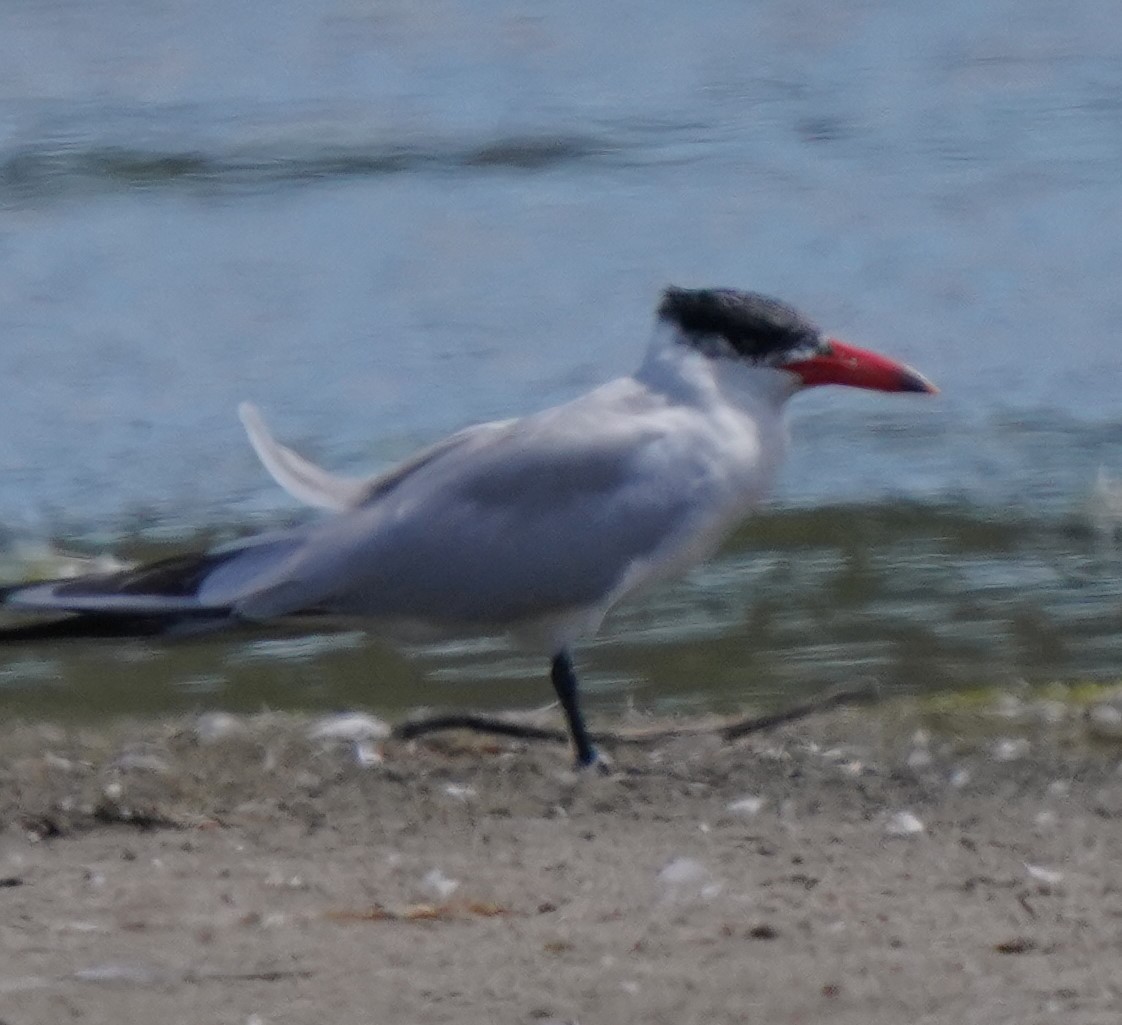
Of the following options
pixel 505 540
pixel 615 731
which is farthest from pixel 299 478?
pixel 615 731

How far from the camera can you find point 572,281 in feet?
35.5

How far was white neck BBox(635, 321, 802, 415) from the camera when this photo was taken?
5.18 m

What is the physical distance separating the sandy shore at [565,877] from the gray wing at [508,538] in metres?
0.27

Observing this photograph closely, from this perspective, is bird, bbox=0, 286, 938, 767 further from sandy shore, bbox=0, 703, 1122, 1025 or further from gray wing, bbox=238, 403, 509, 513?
sandy shore, bbox=0, 703, 1122, 1025

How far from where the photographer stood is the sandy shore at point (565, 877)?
3443 mm

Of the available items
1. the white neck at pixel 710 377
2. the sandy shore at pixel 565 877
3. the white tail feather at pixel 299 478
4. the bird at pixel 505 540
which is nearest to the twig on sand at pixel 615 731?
the sandy shore at pixel 565 877

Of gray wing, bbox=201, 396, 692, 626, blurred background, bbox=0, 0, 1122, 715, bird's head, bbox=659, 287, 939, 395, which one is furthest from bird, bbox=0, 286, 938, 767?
blurred background, bbox=0, 0, 1122, 715

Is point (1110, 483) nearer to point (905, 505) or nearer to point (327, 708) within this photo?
point (905, 505)

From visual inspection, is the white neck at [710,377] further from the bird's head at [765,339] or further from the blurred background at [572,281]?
the blurred background at [572,281]

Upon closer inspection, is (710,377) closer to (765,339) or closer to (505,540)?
(765,339)

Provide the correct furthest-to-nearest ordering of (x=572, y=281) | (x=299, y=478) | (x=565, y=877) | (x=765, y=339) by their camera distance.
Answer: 1. (x=572, y=281)
2. (x=765, y=339)
3. (x=299, y=478)
4. (x=565, y=877)

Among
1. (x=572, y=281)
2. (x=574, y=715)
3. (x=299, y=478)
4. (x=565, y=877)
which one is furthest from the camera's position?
(x=572, y=281)

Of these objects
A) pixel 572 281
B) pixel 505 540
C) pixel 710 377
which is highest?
pixel 710 377

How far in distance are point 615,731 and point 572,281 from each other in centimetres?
568
